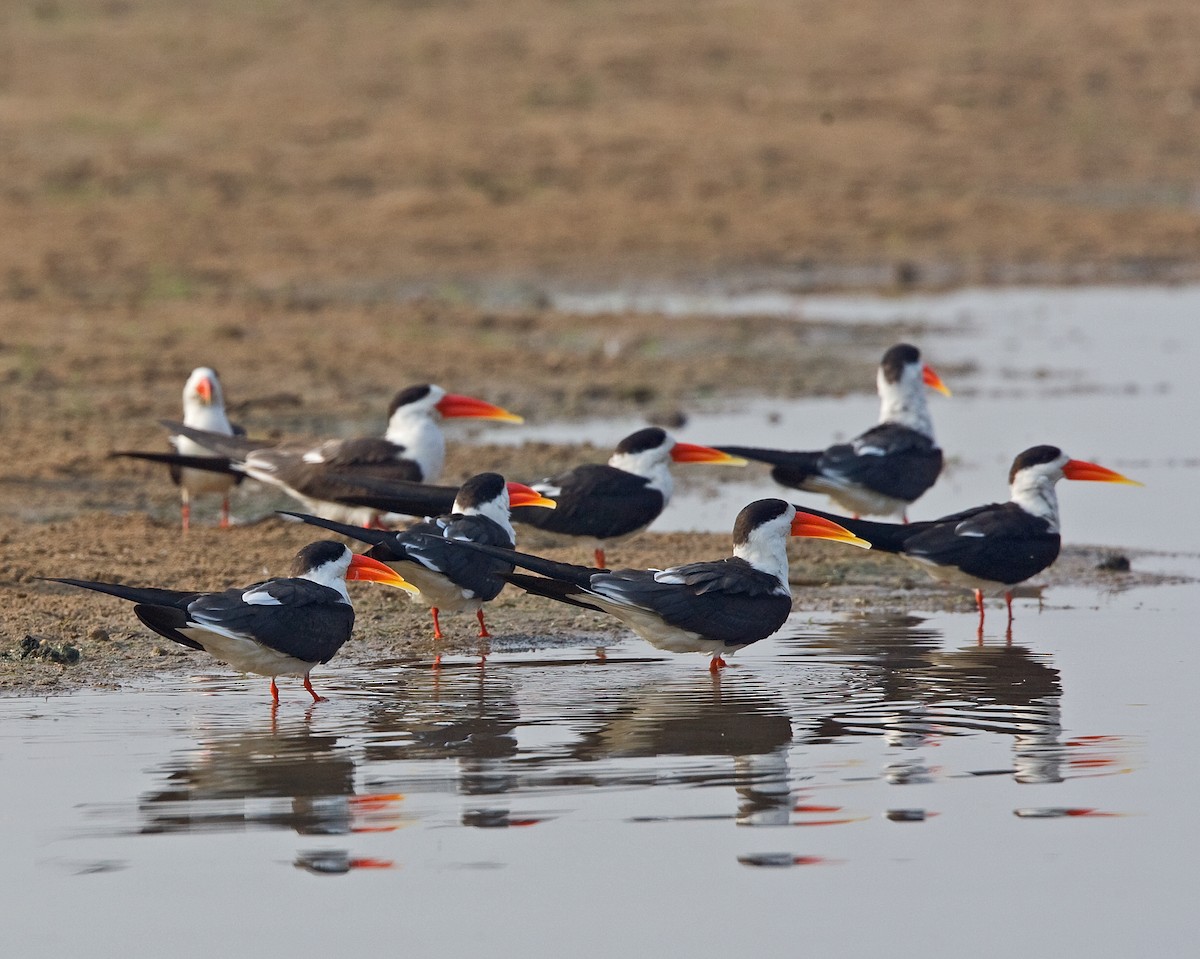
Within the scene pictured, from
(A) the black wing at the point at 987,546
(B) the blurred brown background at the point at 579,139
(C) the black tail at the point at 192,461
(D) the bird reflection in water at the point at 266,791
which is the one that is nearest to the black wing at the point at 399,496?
(C) the black tail at the point at 192,461

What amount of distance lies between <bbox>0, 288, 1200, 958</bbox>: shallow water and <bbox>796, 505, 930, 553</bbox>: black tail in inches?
11.9

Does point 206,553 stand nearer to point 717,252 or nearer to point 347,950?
point 347,950

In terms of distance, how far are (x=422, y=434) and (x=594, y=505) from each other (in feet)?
4.71

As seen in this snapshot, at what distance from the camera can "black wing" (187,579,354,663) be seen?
6520 mm

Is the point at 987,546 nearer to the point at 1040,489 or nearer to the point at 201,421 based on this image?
the point at 1040,489

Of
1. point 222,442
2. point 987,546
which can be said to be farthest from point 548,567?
point 222,442

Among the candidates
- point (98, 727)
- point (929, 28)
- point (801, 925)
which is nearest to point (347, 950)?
point (801, 925)

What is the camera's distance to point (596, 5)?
2808 centimetres

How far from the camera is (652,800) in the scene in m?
5.61

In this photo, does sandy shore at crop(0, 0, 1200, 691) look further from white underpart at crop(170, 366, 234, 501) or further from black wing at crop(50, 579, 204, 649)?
black wing at crop(50, 579, 204, 649)

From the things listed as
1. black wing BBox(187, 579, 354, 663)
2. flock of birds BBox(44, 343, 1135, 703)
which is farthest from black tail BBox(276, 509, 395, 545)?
black wing BBox(187, 579, 354, 663)

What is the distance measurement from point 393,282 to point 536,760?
39.3 feet

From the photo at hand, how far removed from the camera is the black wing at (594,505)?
869 cm

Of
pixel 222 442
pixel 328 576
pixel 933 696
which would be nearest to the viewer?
pixel 933 696
